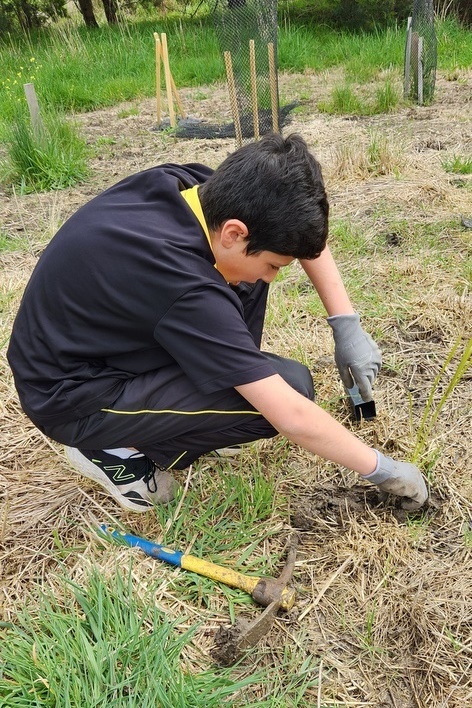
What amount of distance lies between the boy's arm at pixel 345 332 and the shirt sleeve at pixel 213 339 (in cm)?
63

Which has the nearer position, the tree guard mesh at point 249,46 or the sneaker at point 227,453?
the sneaker at point 227,453

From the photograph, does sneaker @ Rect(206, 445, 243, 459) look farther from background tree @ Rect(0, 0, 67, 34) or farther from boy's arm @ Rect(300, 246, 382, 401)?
background tree @ Rect(0, 0, 67, 34)

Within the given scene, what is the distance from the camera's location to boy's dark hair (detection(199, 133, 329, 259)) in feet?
4.32

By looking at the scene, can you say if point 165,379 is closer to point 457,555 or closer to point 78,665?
point 78,665

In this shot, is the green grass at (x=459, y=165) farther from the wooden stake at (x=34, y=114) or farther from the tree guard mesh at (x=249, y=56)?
the wooden stake at (x=34, y=114)

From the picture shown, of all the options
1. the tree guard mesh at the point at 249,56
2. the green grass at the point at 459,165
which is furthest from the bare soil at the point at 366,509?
the tree guard mesh at the point at 249,56

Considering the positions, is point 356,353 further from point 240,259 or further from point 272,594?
point 272,594

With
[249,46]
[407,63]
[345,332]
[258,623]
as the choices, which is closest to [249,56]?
[249,46]

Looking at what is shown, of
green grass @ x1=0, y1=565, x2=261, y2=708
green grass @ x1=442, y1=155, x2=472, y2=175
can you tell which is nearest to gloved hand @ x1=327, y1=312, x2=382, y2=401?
green grass @ x1=0, y1=565, x2=261, y2=708

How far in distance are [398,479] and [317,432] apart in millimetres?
315

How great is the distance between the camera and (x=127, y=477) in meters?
1.74

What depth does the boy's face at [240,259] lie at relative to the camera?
1372 millimetres

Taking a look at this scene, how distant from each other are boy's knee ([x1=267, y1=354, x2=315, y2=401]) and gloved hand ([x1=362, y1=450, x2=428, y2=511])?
10.9 inches

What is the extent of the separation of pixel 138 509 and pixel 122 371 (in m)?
0.44
